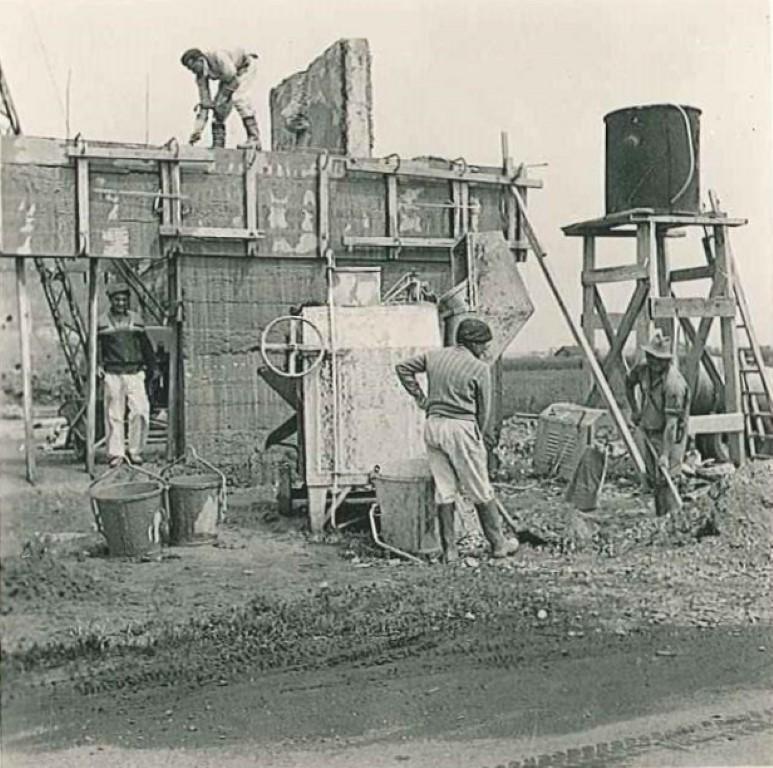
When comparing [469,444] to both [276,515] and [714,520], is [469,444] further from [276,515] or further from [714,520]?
[276,515]

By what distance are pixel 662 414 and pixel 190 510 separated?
14.8 ft

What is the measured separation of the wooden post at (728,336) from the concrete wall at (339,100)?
4497mm

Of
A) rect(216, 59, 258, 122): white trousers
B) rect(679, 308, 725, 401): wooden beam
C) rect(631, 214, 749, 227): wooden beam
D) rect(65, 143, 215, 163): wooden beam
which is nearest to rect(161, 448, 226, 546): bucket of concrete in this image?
rect(216, 59, 258, 122): white trousers

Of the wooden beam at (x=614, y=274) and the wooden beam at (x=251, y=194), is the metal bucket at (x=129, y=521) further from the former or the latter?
the wooden beam at (x=614, y=274)

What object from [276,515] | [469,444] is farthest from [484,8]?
[276,515]

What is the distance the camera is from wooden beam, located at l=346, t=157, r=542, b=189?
41.8ft

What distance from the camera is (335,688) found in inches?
236

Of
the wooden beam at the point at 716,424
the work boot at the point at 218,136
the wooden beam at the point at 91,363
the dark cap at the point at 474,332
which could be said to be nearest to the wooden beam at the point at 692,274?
the wooden beam at the point at 716,424

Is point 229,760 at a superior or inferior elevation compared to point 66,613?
inferior

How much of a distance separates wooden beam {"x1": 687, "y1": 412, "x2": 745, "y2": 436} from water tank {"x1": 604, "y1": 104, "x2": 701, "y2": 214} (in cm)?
225

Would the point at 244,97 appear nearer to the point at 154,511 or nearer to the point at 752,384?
the point at 154,511

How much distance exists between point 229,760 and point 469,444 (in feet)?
12.5

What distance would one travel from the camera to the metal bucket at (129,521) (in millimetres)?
8352

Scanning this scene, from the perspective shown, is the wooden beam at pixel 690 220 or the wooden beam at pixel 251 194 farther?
the wooden beam at pixel 251 194
